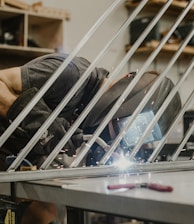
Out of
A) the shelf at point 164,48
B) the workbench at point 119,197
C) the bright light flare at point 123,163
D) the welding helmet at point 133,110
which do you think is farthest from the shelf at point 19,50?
the workbench at point 119,197

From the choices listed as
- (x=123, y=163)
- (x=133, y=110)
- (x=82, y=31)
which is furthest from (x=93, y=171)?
(x=82, y=31)

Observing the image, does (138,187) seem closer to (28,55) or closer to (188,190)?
(188,190)

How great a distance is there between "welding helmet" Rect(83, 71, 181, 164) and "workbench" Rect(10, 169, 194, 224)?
29cm

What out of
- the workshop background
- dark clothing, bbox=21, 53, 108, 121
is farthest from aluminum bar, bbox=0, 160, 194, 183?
the workshop background

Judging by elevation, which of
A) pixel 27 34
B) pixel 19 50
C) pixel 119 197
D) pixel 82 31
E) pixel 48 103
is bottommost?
pixel 119 197

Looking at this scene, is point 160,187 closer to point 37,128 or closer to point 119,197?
point 119,197

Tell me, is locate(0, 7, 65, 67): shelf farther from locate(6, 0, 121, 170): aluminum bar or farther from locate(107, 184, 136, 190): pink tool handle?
locate(107, 184, 136, 190): pink tool handle

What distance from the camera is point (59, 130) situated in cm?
100

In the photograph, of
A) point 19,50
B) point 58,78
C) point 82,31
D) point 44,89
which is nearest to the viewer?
point 44,89

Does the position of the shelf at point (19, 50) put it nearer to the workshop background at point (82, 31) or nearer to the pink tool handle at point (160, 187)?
the workshop background at point (82, 31)

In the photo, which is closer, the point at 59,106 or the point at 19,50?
the point at 59,106

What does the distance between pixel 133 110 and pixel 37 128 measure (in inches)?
9.5

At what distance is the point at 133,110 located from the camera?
104cm

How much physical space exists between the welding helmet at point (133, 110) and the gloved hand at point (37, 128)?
0.35 feet
